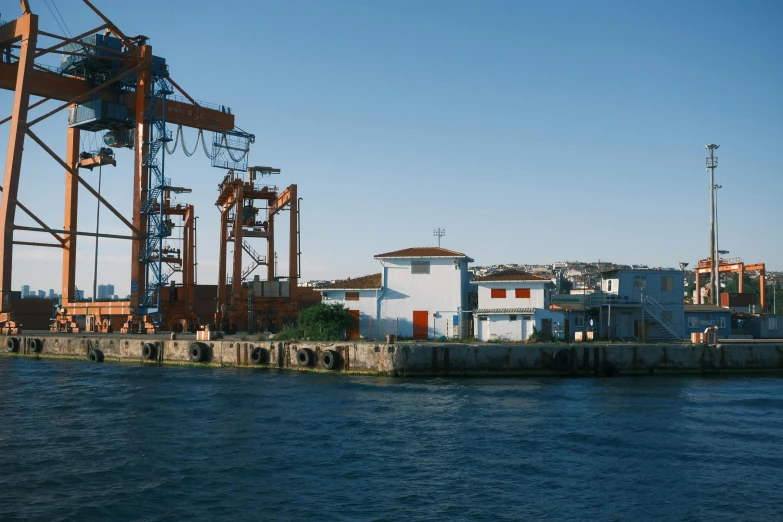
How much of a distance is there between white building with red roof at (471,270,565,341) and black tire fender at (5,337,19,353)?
1105 inches

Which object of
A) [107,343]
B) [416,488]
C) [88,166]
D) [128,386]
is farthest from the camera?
[88,166]

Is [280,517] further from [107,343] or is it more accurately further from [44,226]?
[44,226]

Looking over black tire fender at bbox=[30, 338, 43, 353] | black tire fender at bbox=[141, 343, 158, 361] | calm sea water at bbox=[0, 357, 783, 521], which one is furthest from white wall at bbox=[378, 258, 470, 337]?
black tire fender at bbox=[30, 338, 43, 353]

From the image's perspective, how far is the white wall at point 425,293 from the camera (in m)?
40.3

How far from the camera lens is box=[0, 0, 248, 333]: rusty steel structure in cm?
4078

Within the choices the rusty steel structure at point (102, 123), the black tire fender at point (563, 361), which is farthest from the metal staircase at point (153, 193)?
the black tire fender at point (563, 361)

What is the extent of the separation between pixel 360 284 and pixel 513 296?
8727mm

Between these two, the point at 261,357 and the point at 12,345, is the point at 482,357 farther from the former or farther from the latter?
the point at 12,345

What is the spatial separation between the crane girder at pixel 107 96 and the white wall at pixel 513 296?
22.1 m

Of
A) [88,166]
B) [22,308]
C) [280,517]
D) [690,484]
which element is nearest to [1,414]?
[280,517]

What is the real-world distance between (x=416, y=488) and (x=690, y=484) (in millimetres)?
6144

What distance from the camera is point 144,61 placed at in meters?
44.3

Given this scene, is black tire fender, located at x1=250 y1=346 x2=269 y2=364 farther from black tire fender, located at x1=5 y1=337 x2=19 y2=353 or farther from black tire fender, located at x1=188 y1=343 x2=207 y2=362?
black tire fender, located at x1=5 y1=337 x2=19 y2=353

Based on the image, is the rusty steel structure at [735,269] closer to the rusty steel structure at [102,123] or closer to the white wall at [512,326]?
the white wall at [512,326]
